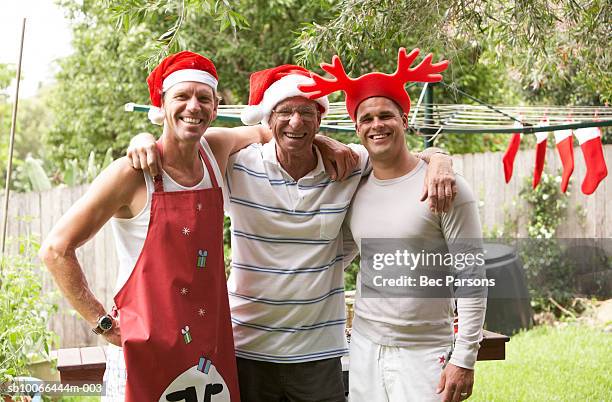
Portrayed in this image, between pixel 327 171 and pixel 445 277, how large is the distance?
19.3 inches

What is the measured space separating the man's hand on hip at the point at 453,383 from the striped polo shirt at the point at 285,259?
397mm

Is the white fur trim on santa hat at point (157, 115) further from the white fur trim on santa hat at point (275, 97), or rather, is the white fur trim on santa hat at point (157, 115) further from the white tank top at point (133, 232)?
the white fur trim on santa hat at point (275, 97)

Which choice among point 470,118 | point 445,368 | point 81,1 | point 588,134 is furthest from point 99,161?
point 445,368

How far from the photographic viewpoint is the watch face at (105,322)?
2.12 meters

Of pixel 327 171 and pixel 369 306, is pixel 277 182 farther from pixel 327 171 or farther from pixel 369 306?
pixel 369 306

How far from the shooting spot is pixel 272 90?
2.48 m

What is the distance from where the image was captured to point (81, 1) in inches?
319

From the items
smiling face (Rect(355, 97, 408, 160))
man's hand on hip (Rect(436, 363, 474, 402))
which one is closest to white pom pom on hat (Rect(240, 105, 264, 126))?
smiling face (Rect(355, 97, 408, 160))

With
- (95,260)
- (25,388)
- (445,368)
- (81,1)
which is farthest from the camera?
(81,1)

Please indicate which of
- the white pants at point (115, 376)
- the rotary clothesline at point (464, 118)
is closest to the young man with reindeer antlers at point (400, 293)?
the white pants at point (115, 376)

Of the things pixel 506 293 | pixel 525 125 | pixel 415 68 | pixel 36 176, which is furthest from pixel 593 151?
pixel 36 176

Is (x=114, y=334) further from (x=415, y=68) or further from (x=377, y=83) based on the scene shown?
(x=415, y=68)

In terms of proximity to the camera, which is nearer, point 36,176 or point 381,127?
point 381,127

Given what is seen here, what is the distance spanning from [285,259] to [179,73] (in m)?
0.62
